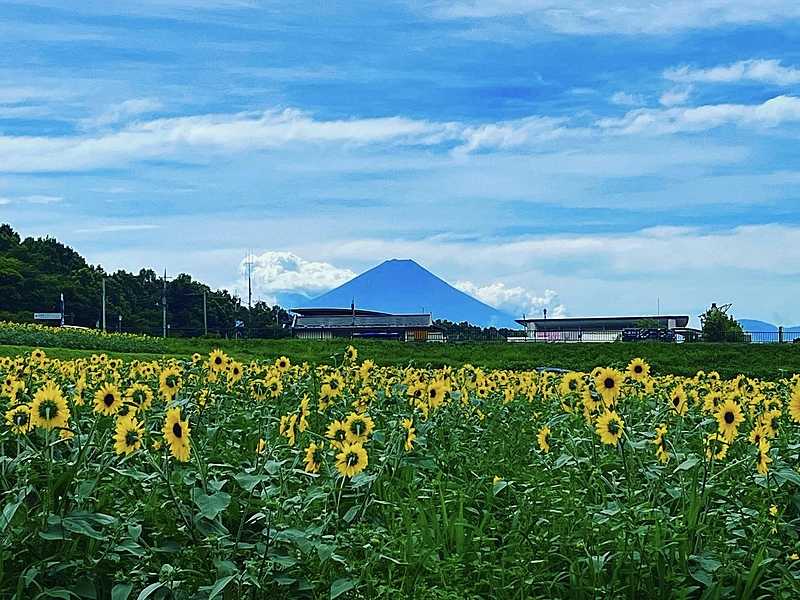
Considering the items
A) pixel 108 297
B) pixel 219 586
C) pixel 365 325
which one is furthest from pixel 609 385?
pixel 108 297

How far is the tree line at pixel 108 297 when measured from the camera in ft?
179

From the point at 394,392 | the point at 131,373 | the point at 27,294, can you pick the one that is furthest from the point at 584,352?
the point at 27,294

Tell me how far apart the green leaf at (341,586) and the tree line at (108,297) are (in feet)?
157

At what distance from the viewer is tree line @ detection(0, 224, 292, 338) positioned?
5459cm

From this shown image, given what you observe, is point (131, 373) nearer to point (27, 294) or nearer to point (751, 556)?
point (751, 556)

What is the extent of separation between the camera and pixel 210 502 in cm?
275

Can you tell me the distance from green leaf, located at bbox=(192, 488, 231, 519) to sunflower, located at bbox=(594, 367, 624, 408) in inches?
59.0

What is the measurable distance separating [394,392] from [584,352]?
55.8 feet

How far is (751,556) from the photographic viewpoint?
120 inches

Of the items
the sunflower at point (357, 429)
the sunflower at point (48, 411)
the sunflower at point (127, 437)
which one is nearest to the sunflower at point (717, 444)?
the sunflower at point (357, 429)

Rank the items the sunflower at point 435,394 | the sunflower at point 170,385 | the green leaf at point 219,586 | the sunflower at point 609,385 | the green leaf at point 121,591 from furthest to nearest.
Result: the sunflower at point 435,394
the sunflower at point 170,385
the sunflower at point 609,385
the green leaf at point 121,591
the green leaf at point 219,586

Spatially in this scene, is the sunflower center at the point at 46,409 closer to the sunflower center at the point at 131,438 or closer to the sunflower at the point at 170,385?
the sunflower center at the point at 131,438

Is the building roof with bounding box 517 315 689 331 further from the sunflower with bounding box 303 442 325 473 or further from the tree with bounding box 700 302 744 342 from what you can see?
the sunflower with bounding box 303 442 325 473

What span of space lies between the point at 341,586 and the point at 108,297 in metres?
57.6
